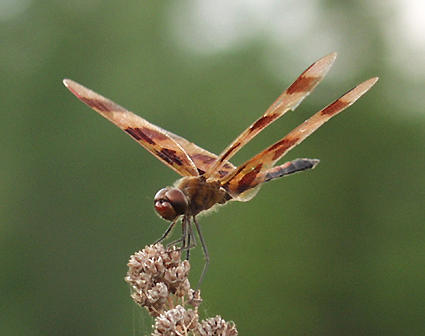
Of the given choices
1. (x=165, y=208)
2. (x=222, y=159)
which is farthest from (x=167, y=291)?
(x=222, y=159)

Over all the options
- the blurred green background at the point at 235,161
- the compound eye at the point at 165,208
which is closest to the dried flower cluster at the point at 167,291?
the compound eye at the point at 165,208

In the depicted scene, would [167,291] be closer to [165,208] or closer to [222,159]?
[165,208]

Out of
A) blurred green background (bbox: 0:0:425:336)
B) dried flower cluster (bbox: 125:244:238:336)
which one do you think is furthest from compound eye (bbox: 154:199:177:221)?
blurred green background (bbox: 0:0:425:336)

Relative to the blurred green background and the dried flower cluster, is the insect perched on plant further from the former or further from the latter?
the blurred green background

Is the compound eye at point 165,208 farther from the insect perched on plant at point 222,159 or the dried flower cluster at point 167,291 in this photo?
the dried flower cluster at point 167,291

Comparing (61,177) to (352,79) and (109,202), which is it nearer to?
(109,202)

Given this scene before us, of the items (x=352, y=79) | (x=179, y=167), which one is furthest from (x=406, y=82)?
(x=179, y=167)
